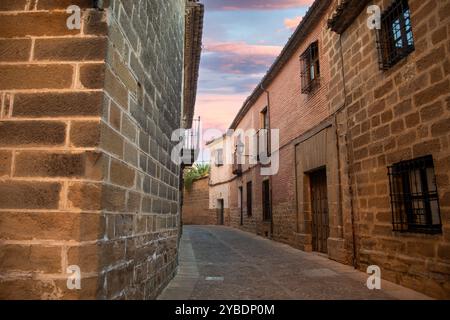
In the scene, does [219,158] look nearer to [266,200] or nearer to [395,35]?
[266,200]

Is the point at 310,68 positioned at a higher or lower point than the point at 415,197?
higher

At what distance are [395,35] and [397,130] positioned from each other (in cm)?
157

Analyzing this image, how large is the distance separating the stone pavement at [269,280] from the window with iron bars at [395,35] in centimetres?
323

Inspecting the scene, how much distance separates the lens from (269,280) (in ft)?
15.5

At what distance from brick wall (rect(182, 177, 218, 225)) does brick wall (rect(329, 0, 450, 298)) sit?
18.0 meters

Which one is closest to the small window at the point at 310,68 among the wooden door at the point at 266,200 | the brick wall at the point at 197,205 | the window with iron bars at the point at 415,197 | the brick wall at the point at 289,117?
the brick wall at the point at 289,117

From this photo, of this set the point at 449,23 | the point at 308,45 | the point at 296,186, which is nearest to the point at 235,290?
the point at 449,23

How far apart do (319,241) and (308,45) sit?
509cm

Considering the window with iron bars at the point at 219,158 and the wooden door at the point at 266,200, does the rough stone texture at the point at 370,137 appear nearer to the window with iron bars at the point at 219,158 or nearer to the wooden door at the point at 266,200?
the wooden door at the point at 266,200

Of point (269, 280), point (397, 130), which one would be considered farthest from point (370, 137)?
point (269, 280)

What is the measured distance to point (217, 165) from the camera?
2266cm

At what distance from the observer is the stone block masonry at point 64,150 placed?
1.84 metres

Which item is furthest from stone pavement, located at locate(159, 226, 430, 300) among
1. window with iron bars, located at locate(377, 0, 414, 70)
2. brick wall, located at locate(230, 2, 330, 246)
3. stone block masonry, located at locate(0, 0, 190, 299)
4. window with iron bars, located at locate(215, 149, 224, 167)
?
window with iron bars, located at locate(215, 149, 224, 167)

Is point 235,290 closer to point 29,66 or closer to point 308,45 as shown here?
point 29,66
